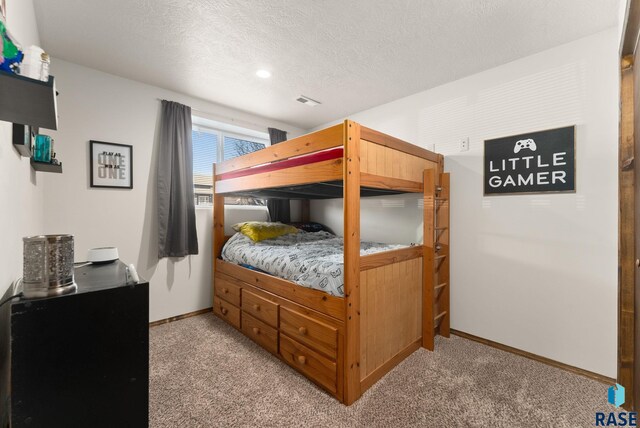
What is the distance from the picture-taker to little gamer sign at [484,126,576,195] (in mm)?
2115

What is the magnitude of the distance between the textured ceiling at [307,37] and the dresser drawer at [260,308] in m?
2.09

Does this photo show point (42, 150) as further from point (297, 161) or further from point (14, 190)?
point (297, 161)

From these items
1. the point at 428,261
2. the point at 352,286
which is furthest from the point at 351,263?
the point at 428,261

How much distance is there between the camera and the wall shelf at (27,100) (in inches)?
29.1

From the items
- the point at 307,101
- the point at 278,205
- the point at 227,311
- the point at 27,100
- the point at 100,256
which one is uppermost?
the point at 307,101

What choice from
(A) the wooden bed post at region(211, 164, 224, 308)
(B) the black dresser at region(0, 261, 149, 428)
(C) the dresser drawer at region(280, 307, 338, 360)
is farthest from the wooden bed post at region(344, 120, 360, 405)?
(A) the wooden bed post at region(211, 164, 224, 308)

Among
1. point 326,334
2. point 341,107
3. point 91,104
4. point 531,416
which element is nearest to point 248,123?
point 341,107

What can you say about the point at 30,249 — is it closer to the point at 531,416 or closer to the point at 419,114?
the point at 531,416

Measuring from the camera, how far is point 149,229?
2920 millimetres

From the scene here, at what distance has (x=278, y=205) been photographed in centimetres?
385

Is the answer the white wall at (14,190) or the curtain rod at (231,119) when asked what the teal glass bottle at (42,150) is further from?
the curtain rod at (231,119)

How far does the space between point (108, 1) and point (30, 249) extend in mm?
1711

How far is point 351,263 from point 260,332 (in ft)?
4.08

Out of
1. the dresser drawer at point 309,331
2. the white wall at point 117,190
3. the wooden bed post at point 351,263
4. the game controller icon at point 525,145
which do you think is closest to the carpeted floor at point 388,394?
the wooden bed post at point 351,263
